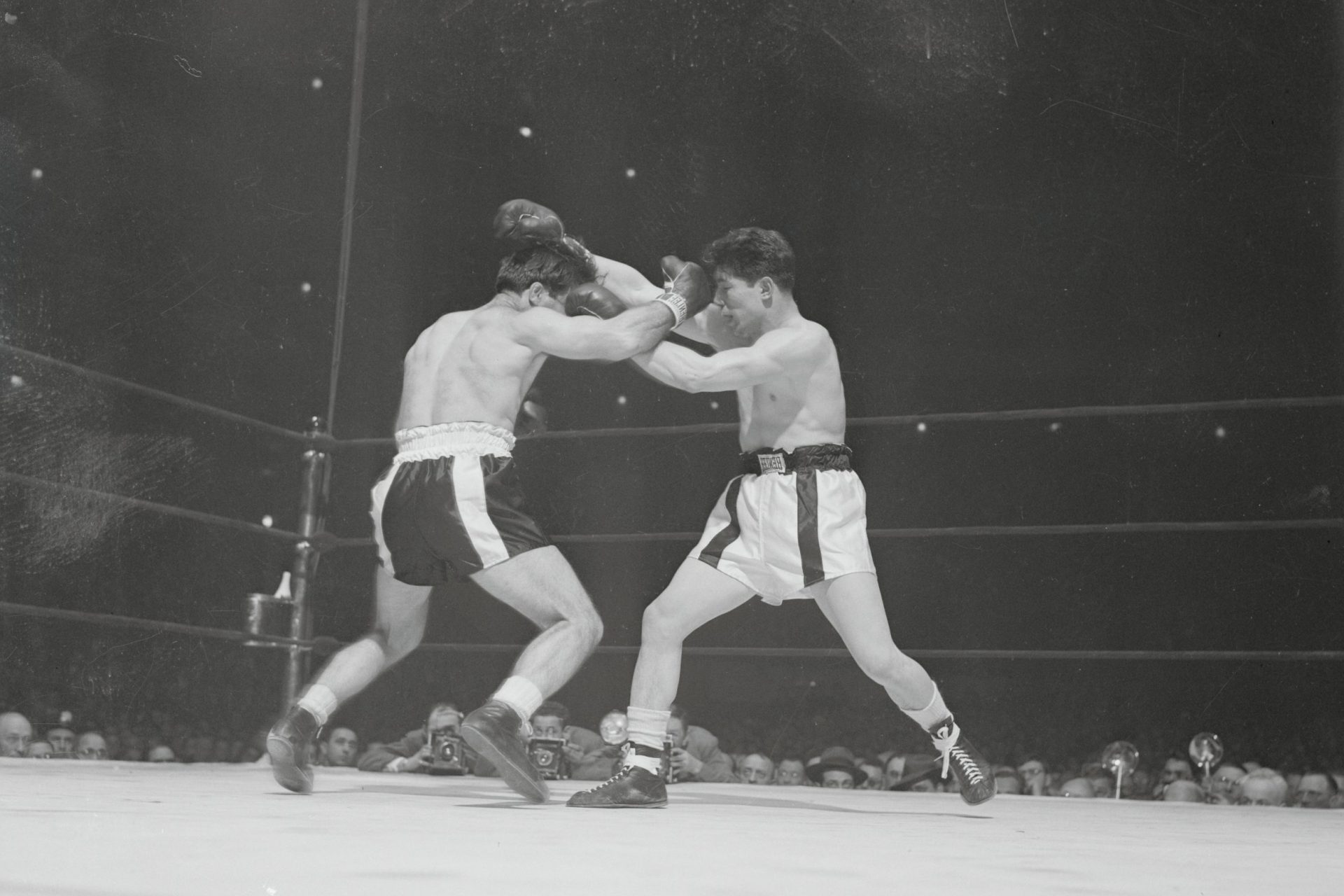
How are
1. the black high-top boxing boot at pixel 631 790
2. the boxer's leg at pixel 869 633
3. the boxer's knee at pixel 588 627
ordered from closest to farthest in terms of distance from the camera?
1. the black high-top boxing boot at pixel 631 790
2. the boxer's knee at pixel 588 627
3. the boxer's leg at pixel 869 633

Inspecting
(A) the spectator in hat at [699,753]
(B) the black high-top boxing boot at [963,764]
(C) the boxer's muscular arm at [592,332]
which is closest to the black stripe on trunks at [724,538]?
(C) the boxer's muscular arm at [592,332]

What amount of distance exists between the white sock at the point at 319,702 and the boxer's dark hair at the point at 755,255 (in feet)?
4.02

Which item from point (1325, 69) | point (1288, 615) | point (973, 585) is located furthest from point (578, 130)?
point (1288, 615)

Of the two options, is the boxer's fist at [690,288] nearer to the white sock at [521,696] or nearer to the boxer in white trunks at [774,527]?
the boxer in white trunks at [774,527]

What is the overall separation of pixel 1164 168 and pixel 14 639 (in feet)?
11.6

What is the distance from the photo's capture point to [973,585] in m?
4.14

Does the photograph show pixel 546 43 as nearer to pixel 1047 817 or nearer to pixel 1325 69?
pixel 1325 69

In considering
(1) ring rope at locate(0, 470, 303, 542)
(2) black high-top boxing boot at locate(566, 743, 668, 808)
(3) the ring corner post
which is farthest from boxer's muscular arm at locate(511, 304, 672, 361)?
(3) the ring corner post

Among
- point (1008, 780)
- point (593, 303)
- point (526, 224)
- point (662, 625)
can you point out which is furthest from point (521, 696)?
point (1008, 780)

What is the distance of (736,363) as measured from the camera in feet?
9.03

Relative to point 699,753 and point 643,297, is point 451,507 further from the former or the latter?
point 699,753

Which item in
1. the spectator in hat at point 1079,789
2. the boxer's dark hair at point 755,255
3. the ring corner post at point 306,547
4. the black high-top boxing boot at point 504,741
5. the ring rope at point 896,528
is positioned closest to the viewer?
the black high-top boxing boot at point 504,741

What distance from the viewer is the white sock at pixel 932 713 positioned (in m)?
2.88

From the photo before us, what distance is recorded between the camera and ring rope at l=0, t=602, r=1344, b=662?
3.73 metres
